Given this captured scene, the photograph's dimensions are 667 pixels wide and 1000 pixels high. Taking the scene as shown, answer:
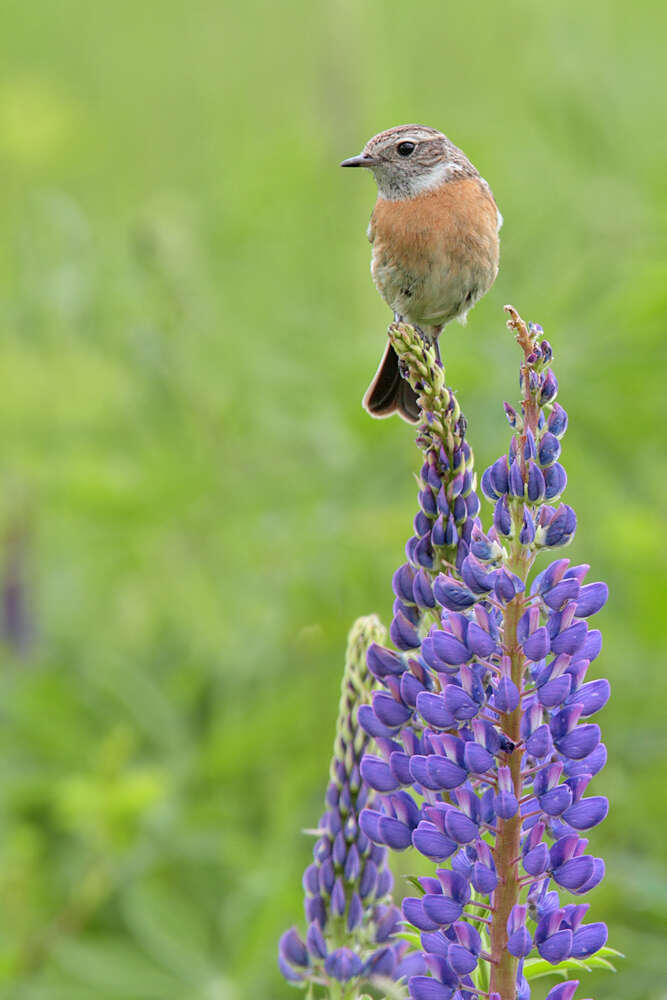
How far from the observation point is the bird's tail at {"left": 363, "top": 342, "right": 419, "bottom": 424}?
2607mm

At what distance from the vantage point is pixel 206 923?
190 inches

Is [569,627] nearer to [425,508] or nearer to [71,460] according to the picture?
[425,508]

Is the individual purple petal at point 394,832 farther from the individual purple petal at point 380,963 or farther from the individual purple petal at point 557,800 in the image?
the individual purple petal at point 380,963

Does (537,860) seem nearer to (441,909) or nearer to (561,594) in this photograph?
(441,909)

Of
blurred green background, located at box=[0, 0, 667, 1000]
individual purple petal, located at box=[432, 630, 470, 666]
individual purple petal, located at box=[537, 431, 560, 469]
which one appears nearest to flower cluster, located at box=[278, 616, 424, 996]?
individual purple petal, located at box=[432, 630, 470, 666]

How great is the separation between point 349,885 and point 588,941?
0.53 m

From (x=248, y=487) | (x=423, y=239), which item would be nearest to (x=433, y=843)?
(x=423, y=239)

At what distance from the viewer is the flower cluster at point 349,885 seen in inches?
91.0

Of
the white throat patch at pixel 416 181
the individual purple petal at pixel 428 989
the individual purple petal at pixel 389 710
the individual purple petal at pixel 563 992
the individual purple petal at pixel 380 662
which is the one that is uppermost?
the white throat patch at pixel 416 181

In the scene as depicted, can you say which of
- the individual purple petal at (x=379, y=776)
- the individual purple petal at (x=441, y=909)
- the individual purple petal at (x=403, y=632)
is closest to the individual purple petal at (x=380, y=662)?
the individual purple petal at (x=403, y=632)

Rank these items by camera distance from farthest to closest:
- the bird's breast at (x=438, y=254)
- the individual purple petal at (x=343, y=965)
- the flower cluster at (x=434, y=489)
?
the bird's breast at (x=438, y=254), the individual purple petal at (x=343, y=965), the flower cluster at (x=434, y=489)

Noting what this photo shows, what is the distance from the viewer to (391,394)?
104 inches

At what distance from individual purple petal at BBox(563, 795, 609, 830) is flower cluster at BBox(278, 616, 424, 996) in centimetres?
47

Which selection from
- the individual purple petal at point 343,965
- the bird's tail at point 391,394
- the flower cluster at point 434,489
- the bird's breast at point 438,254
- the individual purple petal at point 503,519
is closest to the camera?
the individual purple petal at point 503,519
